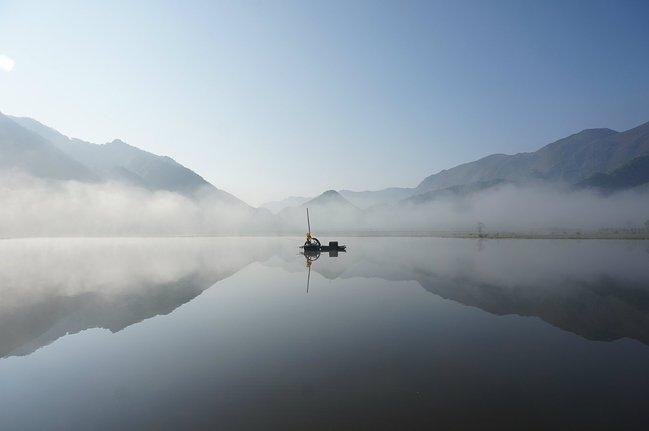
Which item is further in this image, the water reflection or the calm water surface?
the water reflection

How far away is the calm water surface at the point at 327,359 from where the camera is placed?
1374cm

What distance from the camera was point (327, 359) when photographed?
19828 millimetres

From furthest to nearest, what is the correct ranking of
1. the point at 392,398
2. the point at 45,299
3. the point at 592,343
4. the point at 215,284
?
the point at 215,284
the point at 45,299
the point at 592,343
the point at 392,398

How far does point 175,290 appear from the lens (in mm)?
43938

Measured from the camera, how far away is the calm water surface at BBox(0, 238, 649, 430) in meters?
13.7

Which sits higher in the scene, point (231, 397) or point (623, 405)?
point (231, 397)

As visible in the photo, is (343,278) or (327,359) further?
(343,278)

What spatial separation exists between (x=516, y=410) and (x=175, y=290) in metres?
40.9

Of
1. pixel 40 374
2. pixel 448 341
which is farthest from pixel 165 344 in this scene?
pixel 448 341

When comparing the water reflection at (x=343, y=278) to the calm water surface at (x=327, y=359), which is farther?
the water reflection at (x=343, y=278)

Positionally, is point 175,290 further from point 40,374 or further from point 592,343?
point 592,343

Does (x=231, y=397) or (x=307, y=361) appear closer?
(x=231, y=397)

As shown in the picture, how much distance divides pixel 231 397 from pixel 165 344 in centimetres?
1054

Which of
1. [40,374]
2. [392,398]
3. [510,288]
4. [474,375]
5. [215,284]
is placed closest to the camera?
[392,398]
